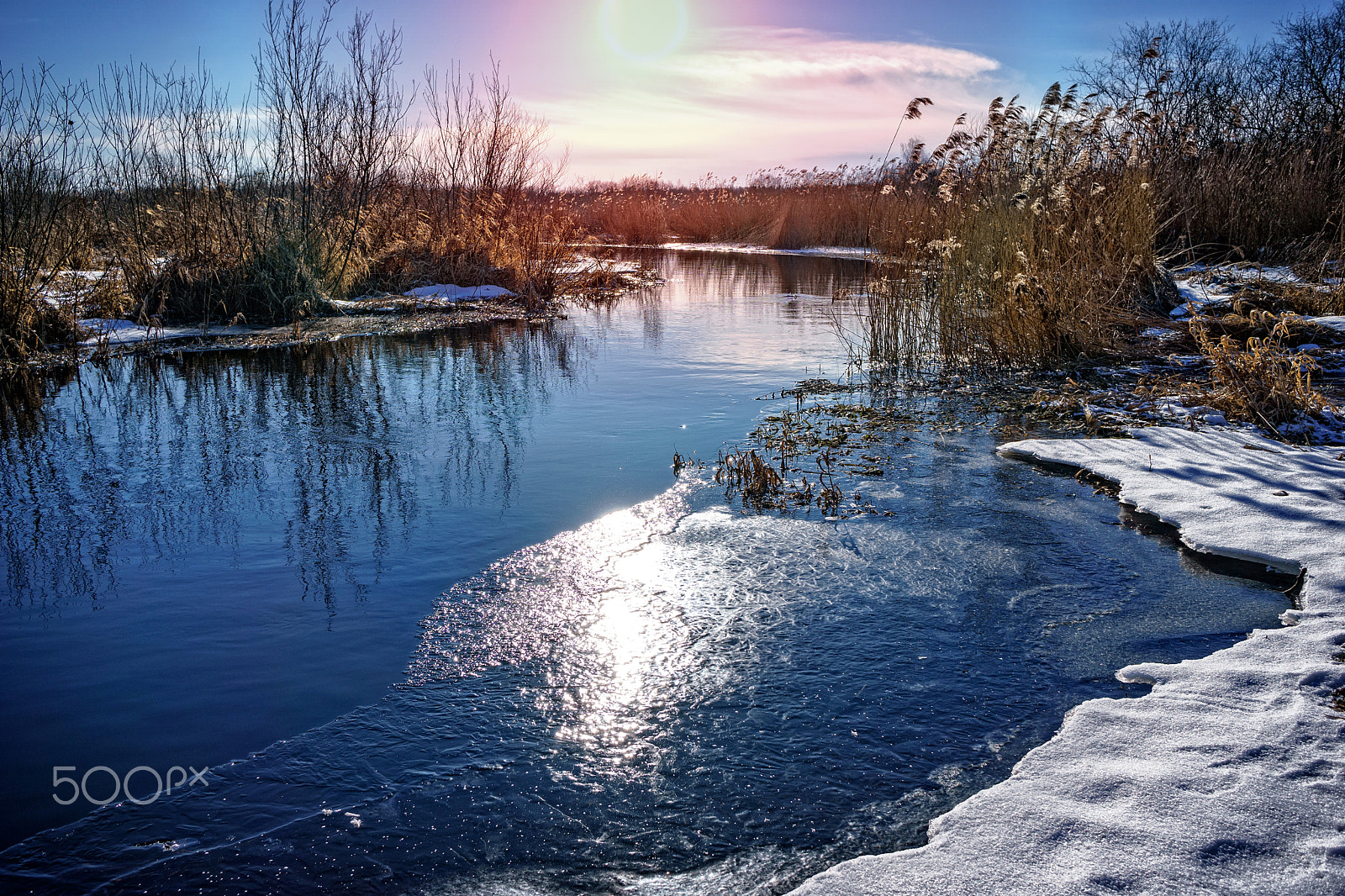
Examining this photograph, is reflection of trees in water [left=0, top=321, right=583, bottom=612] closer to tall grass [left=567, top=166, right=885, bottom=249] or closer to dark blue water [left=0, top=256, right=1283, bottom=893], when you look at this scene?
dark blue water [left=0, top=256, right=1283, bottom=893]

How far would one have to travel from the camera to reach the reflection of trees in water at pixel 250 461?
12.0 feet

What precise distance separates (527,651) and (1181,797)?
1.97 m

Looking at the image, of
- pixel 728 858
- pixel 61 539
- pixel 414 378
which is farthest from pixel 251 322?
pixel 728 858

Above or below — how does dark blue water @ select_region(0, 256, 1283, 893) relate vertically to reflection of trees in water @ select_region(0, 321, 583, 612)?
below

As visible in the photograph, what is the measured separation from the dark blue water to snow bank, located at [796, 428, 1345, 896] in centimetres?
12

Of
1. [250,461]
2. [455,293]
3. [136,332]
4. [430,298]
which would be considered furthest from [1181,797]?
[455,293]

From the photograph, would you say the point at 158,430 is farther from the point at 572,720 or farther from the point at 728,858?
the point at 728,858

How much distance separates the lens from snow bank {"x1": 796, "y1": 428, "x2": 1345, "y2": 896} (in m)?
1.69

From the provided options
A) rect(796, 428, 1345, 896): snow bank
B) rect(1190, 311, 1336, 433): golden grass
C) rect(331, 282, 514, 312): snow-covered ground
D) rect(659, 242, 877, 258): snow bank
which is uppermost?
rect(659, 242, 877, 258): snow bank

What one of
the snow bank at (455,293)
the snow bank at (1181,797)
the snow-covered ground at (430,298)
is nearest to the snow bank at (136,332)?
the snow-covered ground at (430,298)

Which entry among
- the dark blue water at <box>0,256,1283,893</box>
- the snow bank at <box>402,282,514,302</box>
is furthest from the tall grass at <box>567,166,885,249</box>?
the dark blue water at <box>0,256,1283,893</box>

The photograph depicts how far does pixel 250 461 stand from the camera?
499cm

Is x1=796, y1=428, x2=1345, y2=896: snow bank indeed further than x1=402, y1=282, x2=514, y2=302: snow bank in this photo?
No

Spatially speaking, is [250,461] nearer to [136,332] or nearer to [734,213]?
[136,332]
